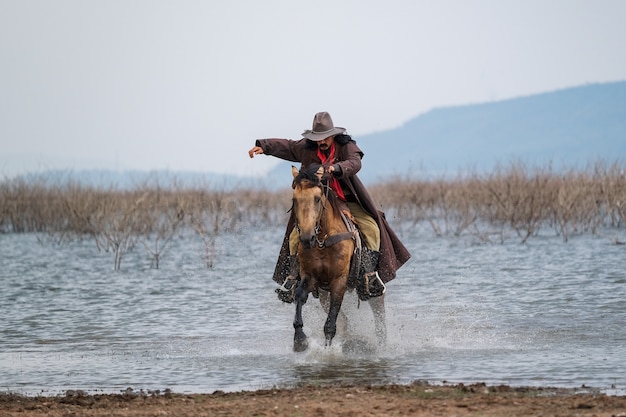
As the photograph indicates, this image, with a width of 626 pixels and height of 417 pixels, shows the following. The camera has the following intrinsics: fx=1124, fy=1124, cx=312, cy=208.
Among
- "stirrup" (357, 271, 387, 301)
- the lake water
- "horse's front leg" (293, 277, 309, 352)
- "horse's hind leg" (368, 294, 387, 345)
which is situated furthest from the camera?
"horse's hind leg" (368, 294, 387, 345)

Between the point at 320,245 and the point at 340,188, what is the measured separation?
0.85 m

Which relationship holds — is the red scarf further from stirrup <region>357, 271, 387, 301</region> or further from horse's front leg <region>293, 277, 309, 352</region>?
horse's front leg <region>293, 277, 309, 352</region>

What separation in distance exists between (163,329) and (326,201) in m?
4.11

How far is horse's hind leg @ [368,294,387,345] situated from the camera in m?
11.0

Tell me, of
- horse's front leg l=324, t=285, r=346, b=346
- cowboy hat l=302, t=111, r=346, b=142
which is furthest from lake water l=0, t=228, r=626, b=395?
cowboy hat l=302, t=111, r=346, b=142

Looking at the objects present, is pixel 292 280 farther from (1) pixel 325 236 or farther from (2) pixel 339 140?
(2) pixel 339 140

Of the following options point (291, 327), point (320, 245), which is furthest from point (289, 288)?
point (291, 327)

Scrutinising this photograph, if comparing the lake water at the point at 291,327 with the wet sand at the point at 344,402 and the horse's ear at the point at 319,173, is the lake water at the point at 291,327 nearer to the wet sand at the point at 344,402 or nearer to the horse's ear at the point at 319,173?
the wet sand at the point at 344,402

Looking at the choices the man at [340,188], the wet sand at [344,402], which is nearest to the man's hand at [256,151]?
the man at [340,188]

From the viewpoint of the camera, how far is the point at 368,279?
414 inches

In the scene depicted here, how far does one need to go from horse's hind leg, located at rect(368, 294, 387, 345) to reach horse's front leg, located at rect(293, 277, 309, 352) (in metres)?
1.04

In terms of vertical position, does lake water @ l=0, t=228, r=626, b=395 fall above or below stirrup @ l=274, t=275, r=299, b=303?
below

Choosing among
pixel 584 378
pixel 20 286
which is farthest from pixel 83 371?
pixel 20 286

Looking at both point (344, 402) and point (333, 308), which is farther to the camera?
point (333, 308)
